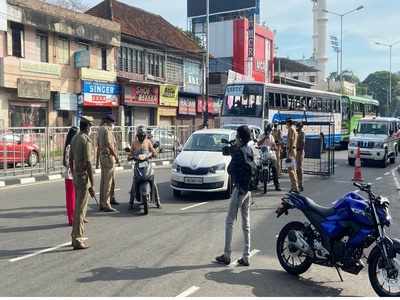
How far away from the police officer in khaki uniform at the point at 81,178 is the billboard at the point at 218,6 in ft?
183

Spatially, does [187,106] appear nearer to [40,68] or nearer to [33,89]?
[40,68]

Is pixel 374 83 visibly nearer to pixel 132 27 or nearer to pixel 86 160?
pixel 132 27

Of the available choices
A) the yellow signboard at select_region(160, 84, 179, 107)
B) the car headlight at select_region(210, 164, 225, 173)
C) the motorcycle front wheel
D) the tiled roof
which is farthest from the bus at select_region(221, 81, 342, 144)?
the motorcycle front wheel

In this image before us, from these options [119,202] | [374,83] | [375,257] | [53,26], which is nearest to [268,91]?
[53,26]

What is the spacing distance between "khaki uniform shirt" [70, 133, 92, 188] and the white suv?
16.1m

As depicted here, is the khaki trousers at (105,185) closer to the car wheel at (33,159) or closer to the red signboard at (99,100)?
the car wheel at (33,159)

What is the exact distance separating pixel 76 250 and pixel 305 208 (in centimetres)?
342

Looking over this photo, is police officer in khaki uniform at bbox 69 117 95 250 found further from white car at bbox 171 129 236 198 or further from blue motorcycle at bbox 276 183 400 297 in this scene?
white car at bbox 171 129 236 198

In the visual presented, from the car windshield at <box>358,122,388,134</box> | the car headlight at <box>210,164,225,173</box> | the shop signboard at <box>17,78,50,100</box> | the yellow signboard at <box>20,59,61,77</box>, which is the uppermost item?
the yellow signboard at <box>20,59,61,77</box>

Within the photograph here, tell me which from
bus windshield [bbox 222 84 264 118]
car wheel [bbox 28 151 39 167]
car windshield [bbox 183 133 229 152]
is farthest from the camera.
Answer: bus windshield [bbox 222 84 264 118]

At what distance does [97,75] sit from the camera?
96.7 ft

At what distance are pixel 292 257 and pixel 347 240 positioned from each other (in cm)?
84

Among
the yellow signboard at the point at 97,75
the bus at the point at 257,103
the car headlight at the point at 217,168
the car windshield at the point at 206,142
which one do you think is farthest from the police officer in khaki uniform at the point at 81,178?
the yellow signboard at the point at 97,75

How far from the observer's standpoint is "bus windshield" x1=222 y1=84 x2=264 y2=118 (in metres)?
23.2
